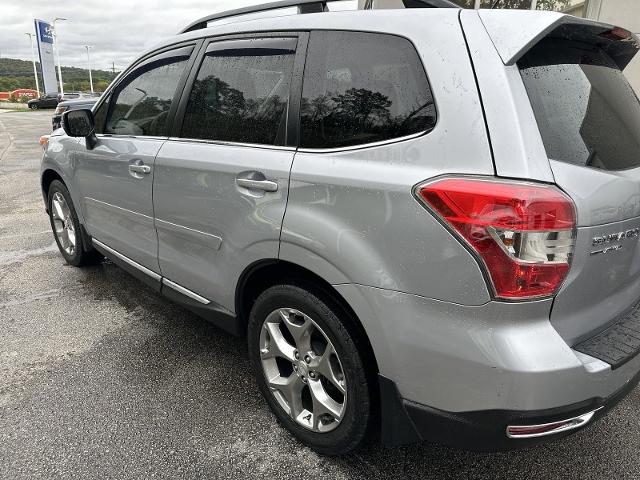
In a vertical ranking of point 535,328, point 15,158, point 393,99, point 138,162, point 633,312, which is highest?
point 393,99

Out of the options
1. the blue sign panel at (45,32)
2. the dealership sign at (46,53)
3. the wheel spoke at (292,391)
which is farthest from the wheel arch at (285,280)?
the blue sign panel at (45,32)

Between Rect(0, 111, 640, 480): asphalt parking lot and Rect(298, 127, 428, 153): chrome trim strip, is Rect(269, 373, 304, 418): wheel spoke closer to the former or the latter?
Rect(0, 111, 640, 480): asphalt parking lot

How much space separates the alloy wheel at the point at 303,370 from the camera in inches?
78.8

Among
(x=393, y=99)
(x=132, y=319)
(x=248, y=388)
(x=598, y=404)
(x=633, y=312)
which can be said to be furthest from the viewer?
(x=132, y=319)

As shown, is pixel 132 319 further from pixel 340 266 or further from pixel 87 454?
pixel 340 266

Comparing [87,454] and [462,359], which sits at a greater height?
[462,359]

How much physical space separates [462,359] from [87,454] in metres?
1.71

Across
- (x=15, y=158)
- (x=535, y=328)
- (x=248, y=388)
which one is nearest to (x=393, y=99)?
(x=535, y=328)

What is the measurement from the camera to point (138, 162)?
288cm

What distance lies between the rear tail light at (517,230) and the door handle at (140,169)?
1.92 m

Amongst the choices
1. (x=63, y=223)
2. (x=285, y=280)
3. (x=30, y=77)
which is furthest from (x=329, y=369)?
(x=30, y=77)

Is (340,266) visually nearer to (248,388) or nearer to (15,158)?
(248,388)

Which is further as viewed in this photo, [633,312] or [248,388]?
[248,388]

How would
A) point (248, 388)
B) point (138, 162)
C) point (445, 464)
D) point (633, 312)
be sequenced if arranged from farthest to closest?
point (138, 162)
point (248, 388)
point (445, 464)
point (633, 312)
